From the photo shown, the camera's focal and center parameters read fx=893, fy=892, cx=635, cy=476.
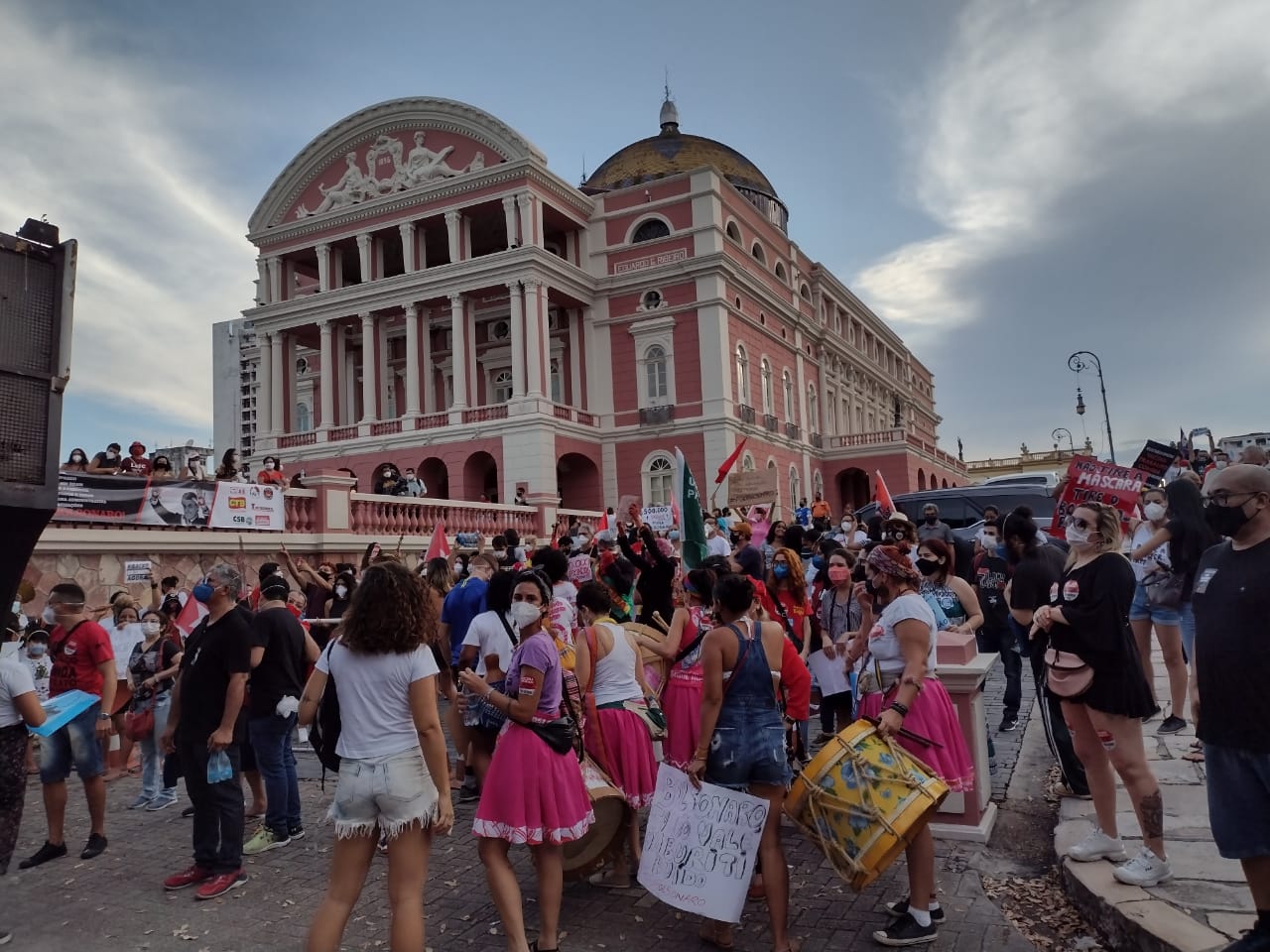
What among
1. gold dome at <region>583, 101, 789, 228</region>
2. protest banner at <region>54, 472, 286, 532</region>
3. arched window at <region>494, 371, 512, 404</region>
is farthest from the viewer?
gold dome at <region>583, 101, 789, 228</region>

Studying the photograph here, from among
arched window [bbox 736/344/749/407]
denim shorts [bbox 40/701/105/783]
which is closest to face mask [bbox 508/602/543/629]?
denim shorts [bbox 40/701/105/783]

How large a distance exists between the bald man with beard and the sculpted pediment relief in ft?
93.6

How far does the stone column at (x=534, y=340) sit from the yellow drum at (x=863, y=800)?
24.5 meters

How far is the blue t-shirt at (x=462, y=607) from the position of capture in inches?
277

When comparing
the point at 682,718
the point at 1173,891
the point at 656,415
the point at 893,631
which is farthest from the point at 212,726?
the point at 656,415

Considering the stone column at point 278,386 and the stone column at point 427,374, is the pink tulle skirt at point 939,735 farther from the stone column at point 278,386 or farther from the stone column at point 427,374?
the stone column at point 278,386

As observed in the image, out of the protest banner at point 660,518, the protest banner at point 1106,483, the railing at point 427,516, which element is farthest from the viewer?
the railing at point 427,516

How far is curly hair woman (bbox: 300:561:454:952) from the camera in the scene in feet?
12.5

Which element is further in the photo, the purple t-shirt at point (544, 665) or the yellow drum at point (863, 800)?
the purple t-shirt at point (544, 665)

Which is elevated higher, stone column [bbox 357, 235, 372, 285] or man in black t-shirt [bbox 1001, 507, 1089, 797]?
stone column [bbox 357, 235, 372, 285]

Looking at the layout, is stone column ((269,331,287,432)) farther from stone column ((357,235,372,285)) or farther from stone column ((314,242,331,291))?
stone column ((357,235,372,285))

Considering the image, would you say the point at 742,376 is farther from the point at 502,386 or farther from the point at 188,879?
the point at 188,879

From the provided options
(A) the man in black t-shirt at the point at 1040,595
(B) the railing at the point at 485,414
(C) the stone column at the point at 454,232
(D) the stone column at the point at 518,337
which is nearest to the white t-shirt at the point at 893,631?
(A) the man in black t-shirt at the point at 1040,595

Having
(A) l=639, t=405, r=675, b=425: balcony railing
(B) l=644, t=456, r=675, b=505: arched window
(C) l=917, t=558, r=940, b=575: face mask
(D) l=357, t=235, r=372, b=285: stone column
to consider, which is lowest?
(C) l=917, t=558, r=940, b=575: face mask
